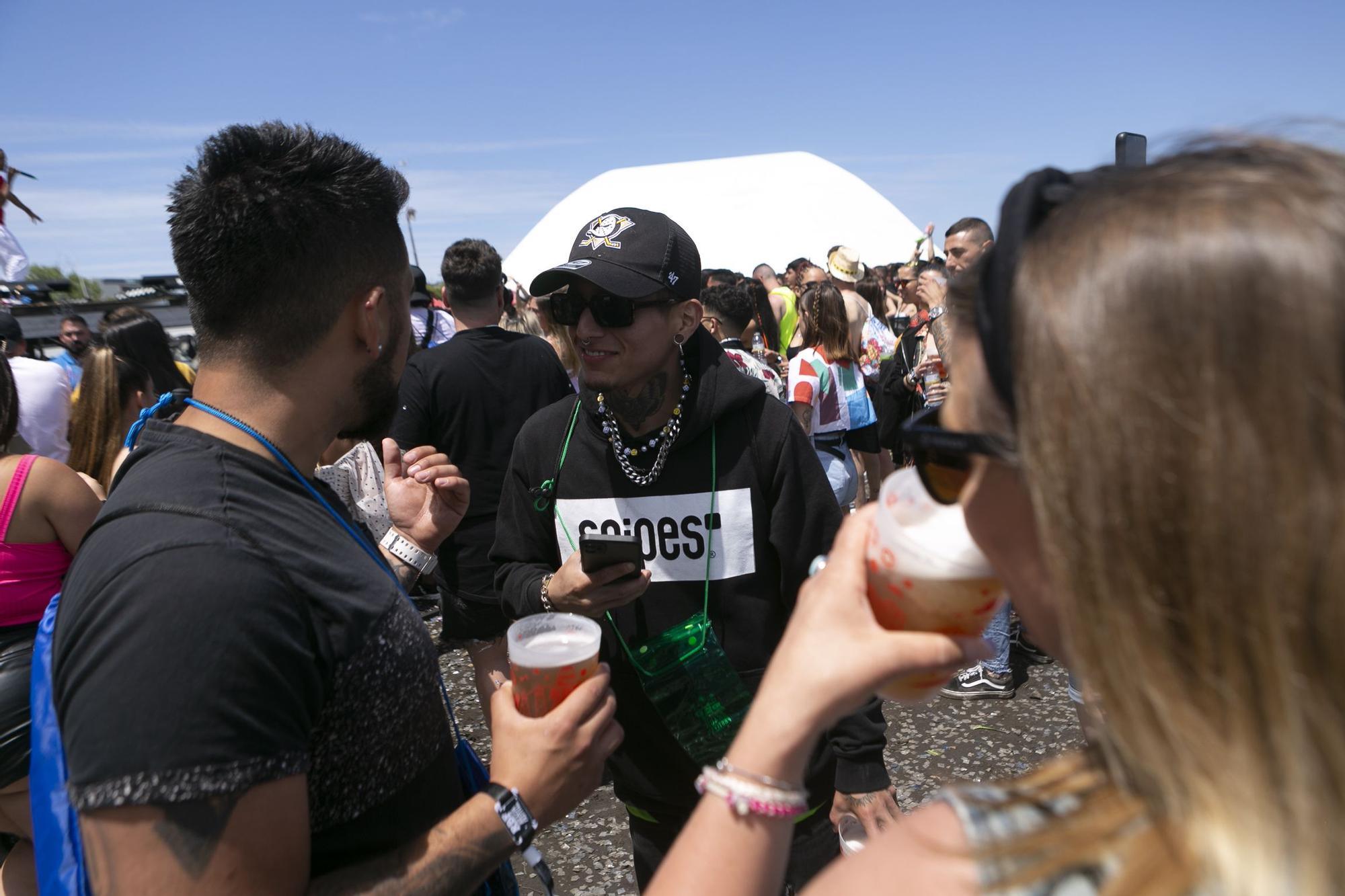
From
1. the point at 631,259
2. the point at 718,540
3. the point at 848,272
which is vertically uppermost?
the point at 631,259

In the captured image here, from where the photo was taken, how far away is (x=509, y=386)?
15.2ft

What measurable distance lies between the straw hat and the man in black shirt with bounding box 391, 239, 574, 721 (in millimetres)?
4831

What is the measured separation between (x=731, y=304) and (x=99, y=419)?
4963mm

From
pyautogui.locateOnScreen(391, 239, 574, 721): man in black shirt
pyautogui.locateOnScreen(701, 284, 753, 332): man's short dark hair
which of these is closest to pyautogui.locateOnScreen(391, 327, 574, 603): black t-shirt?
pyautogui.locateOnScreen(391, 239, 574, 721): man in black shirt

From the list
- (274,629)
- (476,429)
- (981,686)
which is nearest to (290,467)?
(274,629)

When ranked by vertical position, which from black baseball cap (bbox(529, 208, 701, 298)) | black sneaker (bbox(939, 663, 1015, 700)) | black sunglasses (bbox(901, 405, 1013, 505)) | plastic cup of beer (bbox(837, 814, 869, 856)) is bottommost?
black sneaker (bbox(939, 663, 1015, 700))

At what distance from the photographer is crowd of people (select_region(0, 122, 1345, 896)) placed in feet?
2.24

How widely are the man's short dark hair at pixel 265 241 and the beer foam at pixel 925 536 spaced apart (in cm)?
114

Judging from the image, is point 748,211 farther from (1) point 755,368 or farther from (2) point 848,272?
(1) point 755,368

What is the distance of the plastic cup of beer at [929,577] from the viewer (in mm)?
1083

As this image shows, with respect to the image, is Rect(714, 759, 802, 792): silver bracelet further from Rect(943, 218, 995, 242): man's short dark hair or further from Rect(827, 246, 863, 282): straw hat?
Rect(827, 246, 863, 282): straw hat

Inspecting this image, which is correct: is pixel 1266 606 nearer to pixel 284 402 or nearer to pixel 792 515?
pixel 284 402

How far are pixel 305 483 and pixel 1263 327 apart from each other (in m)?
1.47

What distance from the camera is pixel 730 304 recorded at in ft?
24.6
